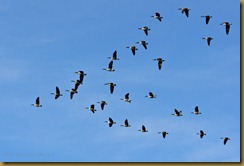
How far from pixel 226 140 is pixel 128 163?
62.7 feet

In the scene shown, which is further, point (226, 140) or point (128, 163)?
point (226, 140)

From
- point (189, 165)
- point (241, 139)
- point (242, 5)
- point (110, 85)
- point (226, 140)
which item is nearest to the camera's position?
point (189, 165)

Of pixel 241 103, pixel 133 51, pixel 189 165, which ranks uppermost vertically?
pixel 133 51

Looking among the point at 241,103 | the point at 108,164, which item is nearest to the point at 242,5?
the point at 241,103

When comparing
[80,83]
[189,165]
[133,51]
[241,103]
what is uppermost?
[133,51]

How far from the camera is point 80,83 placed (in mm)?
54031

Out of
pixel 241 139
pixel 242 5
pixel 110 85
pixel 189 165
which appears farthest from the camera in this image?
pixel 110 85

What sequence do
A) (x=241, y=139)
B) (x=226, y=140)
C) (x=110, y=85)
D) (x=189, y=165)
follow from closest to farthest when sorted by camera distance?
(x=189, y=165) → (x=241, y=139) → (x=226, y=140) → (x=110, y=85)

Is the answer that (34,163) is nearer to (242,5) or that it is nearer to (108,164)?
(108,164)

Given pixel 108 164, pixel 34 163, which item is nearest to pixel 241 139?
pixel 108 164

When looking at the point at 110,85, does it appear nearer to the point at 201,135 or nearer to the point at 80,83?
the point at 80,83

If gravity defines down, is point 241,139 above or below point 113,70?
below

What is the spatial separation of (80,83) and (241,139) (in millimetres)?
17445

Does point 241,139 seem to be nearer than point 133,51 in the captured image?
Yes
